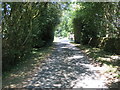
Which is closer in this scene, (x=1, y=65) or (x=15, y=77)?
(x=15, y=77)

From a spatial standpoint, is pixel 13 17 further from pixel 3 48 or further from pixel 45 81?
pixel 45 81

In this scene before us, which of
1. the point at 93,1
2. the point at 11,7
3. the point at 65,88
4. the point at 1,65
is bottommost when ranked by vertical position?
the point at 65,88

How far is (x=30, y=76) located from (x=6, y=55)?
1.51 m

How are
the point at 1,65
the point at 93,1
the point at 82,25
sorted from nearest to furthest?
the point at 1,65 < the point at 93,1 < the point at 82,25

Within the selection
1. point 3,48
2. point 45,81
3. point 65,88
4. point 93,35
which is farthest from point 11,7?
point 93,35

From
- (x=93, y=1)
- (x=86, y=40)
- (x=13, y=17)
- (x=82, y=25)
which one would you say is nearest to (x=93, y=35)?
(x=86, y=40)

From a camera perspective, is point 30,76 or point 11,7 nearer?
point 30,76

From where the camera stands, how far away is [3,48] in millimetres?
5395

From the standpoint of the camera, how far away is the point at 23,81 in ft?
14.9

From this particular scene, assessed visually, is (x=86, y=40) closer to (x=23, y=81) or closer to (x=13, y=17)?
(x=13, y=17)

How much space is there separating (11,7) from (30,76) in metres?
3.34

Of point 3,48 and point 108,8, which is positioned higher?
point 108,8

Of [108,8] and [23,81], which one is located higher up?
[108,8]

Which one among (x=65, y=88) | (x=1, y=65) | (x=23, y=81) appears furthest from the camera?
(x=1, y=65)
